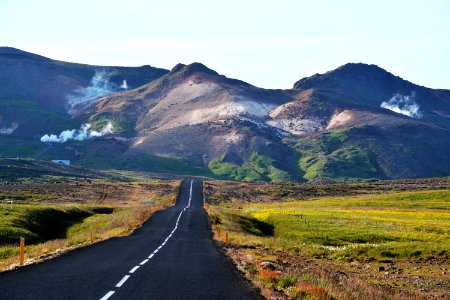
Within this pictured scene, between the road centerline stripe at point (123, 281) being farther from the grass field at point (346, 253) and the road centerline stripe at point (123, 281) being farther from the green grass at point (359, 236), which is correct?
the green grass at point (359, 236)

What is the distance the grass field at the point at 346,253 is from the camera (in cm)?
2234

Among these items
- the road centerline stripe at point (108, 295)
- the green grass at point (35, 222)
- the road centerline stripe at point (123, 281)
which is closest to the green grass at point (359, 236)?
the green grass at point (35, 222)

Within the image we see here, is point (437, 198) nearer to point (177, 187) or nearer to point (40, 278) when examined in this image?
point (177, 187)

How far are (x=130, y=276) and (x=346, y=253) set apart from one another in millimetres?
27812

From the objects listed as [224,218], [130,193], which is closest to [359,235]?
[224,218]

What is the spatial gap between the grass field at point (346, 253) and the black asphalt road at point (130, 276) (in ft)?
5.53

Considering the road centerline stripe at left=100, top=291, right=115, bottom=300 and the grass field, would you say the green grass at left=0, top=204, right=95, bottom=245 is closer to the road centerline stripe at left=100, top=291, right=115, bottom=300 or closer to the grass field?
the grass field

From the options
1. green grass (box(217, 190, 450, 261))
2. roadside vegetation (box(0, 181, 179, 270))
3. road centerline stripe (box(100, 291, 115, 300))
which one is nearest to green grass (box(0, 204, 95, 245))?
roadside vegetation (box(0, 181, 179, 270))

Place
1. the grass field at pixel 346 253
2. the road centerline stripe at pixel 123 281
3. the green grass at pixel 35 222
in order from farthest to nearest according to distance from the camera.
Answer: the green grass at pixel 35 222 < the grass field at pixel 346 253 < the road centerline stripe at pixel 123 281

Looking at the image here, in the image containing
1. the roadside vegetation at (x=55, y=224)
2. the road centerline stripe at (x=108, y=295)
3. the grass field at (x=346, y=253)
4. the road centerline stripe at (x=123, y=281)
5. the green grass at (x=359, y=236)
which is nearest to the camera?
the road centerline stripe at (x=108, y=295)

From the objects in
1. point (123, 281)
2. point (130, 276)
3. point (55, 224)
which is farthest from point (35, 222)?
point (123, 281)

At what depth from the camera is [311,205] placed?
355 ft

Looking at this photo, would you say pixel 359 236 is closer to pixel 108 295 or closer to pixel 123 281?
pixel 123 281

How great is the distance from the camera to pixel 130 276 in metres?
21.0
